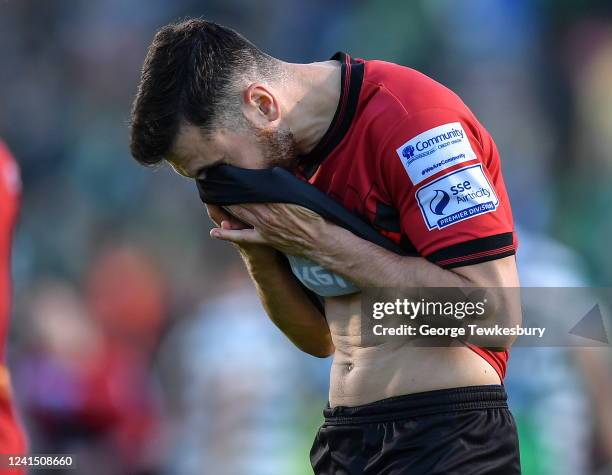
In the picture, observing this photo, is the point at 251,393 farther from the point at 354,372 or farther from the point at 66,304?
the point at 354,372

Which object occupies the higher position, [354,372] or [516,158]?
[516,158]

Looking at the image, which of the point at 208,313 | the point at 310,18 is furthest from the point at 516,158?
the point at 208,313

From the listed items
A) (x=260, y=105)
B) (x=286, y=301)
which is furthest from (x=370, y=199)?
(x=286, y=301)

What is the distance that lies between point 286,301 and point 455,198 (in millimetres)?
803

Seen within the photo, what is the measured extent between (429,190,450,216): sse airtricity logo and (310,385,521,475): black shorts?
486 mm

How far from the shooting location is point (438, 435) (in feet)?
8.28

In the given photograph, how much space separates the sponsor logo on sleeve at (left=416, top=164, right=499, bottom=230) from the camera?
2406 millimetres

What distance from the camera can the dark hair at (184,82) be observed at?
2629 mm

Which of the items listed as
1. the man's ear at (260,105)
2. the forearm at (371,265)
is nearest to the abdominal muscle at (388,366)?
the forearm at (371,265)

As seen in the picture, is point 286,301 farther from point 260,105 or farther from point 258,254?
point 260,105

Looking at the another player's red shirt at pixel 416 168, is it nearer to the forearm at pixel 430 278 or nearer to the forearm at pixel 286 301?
the forearm at pixel 430 278

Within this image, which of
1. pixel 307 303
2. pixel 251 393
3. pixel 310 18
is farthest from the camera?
pixel 310 18

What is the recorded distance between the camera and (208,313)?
536 cm

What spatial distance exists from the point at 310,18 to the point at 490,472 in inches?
144
